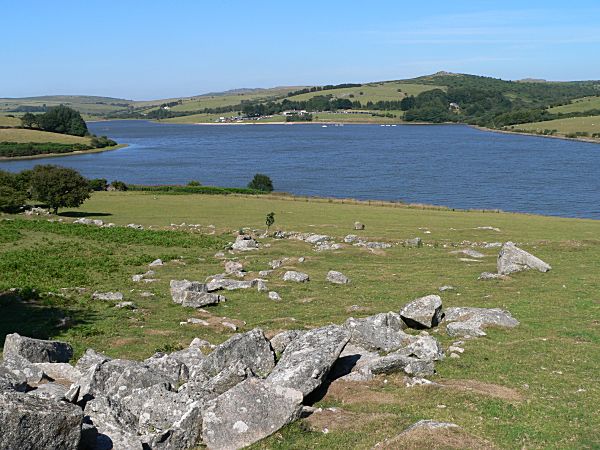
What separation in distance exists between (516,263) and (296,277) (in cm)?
1287

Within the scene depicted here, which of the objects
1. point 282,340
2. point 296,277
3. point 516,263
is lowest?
point 296,277

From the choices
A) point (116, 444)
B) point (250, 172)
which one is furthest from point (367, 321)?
point (250, 172)

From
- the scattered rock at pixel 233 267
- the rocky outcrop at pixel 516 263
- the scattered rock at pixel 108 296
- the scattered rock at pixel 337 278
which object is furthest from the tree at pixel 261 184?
the scattered rock at pixel 108 296

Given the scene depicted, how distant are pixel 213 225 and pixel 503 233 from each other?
2804 cm

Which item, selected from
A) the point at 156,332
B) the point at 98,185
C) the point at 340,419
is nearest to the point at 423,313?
the point at 340,419

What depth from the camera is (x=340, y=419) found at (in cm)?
1465

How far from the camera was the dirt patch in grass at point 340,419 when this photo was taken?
14234 millimetres

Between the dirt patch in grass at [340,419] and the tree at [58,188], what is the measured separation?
6072cm

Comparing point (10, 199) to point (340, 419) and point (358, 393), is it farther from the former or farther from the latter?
point (340, 419)

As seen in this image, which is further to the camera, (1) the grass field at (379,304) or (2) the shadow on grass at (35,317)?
(2) the shadow on grass at (35,317)

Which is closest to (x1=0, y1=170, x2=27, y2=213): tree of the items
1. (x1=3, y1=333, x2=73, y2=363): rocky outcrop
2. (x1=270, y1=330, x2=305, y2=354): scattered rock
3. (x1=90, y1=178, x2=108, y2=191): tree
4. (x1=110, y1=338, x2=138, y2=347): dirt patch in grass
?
(x1=90, y1=178, x2=108, y2=191): tree

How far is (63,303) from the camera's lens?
95.5 ft

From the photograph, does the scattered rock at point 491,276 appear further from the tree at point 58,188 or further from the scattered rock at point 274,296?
the tree at point 58,188

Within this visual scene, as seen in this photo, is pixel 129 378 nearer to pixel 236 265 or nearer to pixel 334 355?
pixel 334 355
